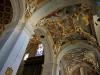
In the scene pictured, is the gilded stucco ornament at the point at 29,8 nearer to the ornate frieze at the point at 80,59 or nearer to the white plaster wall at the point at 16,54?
the white plaster wall at the point at 16,54

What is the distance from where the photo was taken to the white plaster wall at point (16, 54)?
23.4ft

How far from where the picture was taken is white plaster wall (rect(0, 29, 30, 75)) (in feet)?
23.4

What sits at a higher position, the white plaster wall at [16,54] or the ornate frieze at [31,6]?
the ornate frieze at [31,6]

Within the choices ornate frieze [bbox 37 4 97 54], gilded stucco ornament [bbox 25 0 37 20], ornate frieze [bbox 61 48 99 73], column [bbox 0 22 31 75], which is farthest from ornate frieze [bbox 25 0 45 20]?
ornate frieze [bbox 61 48 99 73]

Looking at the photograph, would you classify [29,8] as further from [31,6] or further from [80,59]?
[80,59]

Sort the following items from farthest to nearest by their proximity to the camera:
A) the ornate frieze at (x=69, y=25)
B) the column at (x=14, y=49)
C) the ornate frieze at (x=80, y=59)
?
the ornate frieze at (x=80, y=59)
the ornate frieze at (x=69, y=25)
the column at (x=14, y=49)

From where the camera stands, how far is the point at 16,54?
7559mm

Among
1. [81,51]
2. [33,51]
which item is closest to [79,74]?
[81,51]

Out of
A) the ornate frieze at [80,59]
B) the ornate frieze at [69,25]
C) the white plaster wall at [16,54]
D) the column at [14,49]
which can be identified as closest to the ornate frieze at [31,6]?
the column at [14,49]

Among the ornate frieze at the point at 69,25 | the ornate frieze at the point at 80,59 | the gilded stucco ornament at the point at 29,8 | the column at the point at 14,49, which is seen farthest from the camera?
the ornate frieze at the point at 80,59

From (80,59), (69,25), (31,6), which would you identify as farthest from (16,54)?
(80,59)

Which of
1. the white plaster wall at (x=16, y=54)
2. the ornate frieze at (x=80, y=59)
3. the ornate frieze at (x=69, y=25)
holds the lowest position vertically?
the white plaster wall at (x=16, y=54)

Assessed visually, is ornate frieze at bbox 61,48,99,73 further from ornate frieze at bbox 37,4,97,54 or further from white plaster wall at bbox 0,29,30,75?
white plaster wall at bbox 0,29,30,75

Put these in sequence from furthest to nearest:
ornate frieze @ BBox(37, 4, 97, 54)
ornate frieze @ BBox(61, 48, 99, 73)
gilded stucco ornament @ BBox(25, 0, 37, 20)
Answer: ornate frieze @ BBox(61, 48, 99, 73) → ornate frieze @ BBox(37, 4, 97, 54) → gilded stucco ornament @ BBox(25, 0, 37, 20)
